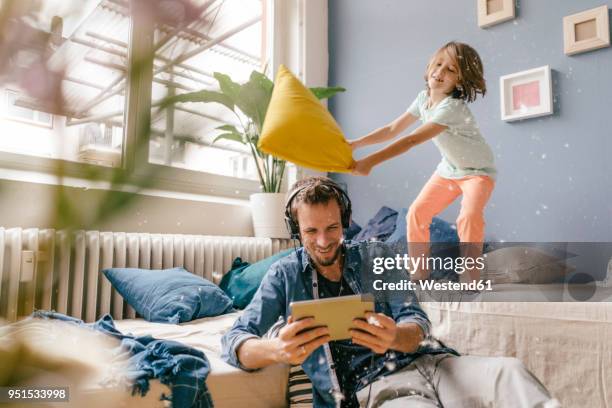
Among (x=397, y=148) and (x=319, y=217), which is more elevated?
(x=397, y=148)

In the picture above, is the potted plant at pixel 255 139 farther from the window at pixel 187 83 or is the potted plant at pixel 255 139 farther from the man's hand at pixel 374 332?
the window at pixel 187 83

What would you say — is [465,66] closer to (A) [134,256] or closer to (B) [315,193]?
(B) [315,193]

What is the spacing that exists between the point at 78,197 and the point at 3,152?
7 centimetres

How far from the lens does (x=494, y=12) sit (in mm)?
2057

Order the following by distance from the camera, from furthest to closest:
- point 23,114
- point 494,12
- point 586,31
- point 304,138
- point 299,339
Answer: point 494,12
point 586,31
point 304,138
point 299,339
point 23,114

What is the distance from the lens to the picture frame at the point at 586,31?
1.73 m

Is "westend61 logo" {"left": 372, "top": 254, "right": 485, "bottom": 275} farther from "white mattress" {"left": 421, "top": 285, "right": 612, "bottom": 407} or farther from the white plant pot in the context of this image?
the white plant pot

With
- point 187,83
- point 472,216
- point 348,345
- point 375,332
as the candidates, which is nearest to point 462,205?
point 472,216

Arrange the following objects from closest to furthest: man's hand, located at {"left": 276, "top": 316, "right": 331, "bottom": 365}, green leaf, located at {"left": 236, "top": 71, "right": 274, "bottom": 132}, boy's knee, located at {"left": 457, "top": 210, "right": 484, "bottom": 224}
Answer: man's hand, located at {"left": 276, "top": 316, "right": 331, "bottom": 365} < boy's knee, located at {"left": 457, "top": 210, "right": 484, "bottom": 224} < green leaf, located at {"left": 236, "top": 71, "right": 274, "bottom": 132}

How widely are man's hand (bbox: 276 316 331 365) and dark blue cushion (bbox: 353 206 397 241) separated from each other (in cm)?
120

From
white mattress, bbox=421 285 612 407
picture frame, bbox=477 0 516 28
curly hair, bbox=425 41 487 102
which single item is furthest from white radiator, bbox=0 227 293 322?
picture frame, bbox=477 0 516 28

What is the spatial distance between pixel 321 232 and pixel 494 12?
1465mm

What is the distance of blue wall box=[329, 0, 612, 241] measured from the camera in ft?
5.82

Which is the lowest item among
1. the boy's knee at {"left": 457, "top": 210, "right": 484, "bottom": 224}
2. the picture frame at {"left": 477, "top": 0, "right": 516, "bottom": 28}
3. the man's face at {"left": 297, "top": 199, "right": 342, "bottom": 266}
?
the man's face at {"left": 297, "top": 199, "right": 342, "bottom": 266}
